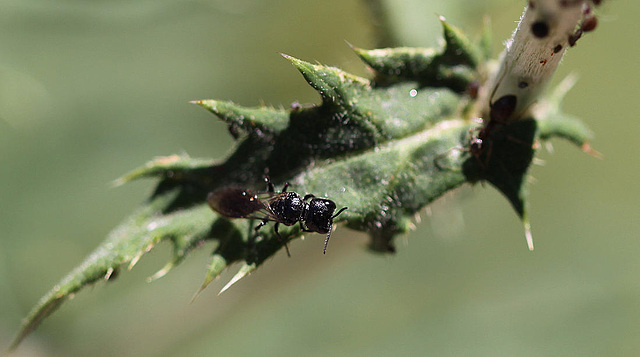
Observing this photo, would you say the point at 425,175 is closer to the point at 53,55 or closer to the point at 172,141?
the point at 172,141

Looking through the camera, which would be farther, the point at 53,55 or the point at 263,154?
the point at 53,55

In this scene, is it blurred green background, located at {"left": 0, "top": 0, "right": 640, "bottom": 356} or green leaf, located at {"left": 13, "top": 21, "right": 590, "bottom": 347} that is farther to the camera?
blurred green background, located at {"left": 0, "top": 0, "right": 640, "bottom": 356}

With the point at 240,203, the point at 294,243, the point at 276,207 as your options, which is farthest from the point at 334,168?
the point at 294,243

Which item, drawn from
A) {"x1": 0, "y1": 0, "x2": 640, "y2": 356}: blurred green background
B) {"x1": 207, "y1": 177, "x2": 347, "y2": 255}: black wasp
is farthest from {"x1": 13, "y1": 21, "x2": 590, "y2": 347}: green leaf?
{"x1": 0, "y1": 0, "x2": 640, "y2": 356}: blurred green background

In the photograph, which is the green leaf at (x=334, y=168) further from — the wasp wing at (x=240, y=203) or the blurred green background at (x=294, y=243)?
the blurred green background at (x=294, y=243)

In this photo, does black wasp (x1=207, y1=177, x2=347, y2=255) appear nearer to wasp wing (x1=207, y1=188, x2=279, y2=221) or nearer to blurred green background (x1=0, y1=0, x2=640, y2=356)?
wasp wing (x1=207, y1=188, x2=279, y2=221)

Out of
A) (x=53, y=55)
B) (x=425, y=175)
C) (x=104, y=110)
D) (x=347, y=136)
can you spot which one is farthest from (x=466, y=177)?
(x=53, y=55)
